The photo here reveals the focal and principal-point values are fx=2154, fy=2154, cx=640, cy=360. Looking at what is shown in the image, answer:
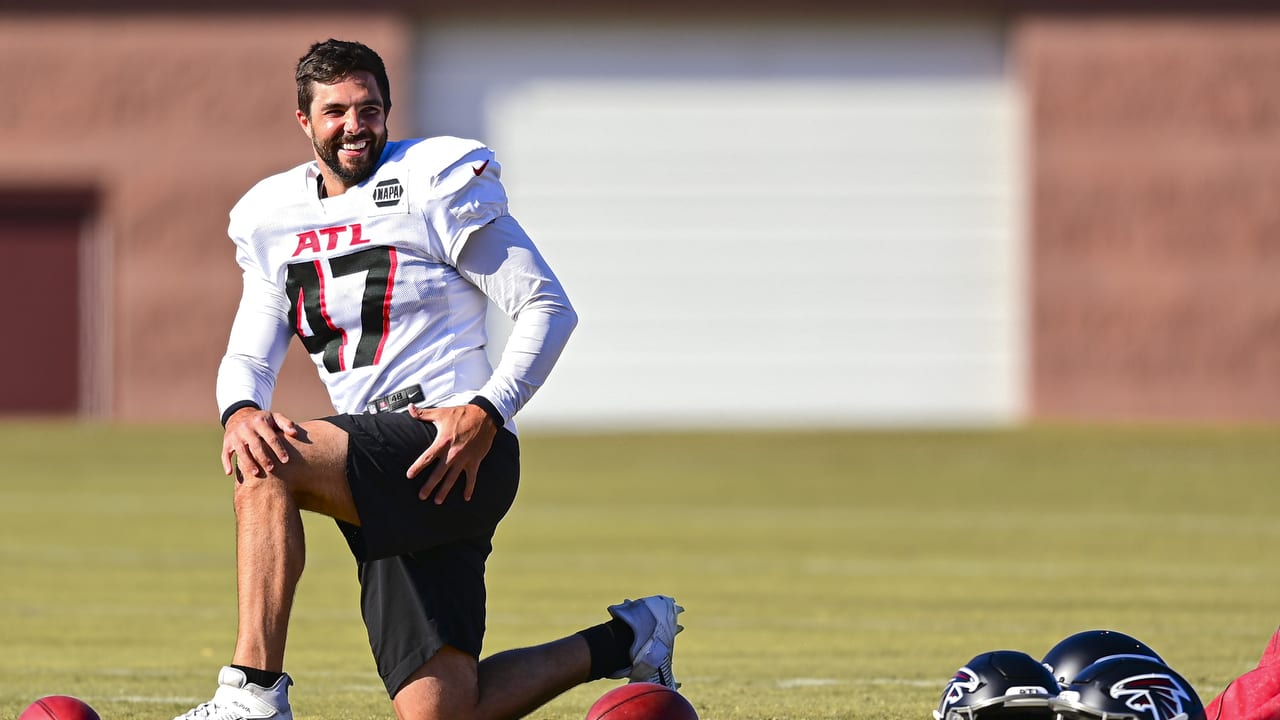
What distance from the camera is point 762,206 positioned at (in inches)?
958

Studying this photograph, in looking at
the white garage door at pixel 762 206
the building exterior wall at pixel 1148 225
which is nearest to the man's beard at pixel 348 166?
the white garage door at pixel 762 206

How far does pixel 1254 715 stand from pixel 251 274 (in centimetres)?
301

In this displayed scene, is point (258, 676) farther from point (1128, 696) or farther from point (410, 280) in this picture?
point (1128, 696)

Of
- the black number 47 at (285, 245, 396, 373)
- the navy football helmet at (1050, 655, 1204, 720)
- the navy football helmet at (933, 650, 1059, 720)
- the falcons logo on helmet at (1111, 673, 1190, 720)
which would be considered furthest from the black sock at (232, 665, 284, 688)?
the falcons logo on helmet at (1111, 673, 1190, 720)

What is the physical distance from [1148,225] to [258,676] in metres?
19.9

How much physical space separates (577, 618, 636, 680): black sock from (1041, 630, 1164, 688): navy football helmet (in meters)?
1.21

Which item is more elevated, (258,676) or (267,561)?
(267,561)

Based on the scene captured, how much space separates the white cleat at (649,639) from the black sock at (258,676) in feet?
3.87

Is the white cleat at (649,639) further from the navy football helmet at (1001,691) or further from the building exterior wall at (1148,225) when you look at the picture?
the building exterior wall at (1148,225)

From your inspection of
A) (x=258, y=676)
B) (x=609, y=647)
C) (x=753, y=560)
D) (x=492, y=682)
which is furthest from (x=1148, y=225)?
(x=258, y=676)

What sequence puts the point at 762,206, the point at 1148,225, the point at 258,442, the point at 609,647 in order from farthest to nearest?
the point at 762,206
the point at 1148,225
the point at 609,647
the point at 258,442

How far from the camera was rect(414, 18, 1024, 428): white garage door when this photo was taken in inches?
950

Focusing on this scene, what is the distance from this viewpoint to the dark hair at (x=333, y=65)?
5.82m

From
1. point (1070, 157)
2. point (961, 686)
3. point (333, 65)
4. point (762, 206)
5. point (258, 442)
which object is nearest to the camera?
point (258, 442)
